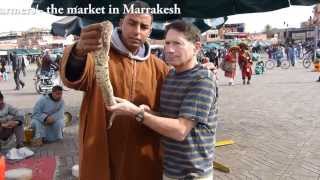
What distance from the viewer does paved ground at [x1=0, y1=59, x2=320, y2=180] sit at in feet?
19.3

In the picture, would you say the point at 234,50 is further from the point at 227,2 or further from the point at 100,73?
the point at 100,73

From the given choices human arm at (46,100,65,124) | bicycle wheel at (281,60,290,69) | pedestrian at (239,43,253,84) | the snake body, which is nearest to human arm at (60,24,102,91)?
the snake body

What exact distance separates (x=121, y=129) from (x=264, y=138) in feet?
17.9

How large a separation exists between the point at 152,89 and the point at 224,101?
10049 millimetres

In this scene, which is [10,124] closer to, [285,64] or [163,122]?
[163,122]

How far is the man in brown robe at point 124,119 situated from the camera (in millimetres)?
2539

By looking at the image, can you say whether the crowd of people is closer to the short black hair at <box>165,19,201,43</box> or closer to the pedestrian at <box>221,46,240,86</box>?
the short black hair at <box>165,19,201,43</box>

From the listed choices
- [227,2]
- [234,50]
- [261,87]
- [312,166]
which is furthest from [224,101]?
[227,2]

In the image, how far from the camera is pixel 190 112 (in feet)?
7.66

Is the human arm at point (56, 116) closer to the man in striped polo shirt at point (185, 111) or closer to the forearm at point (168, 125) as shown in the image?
the man in striped polo shirt at point (185, 111)

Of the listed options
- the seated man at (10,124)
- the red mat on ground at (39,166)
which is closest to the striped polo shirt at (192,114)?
the red mat on ground at (39,166)

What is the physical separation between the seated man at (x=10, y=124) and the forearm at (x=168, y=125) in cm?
575

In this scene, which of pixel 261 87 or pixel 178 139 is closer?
pixel 178 139

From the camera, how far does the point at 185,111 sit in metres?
2.35
